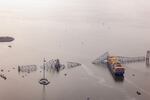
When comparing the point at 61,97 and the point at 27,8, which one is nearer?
the point at 61,97

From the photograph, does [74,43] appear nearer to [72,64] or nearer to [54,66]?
[72,64]

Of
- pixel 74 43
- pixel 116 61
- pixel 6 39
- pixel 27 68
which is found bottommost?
pixel 27 68

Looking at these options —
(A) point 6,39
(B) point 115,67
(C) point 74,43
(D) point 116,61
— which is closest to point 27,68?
(B) point 115,67

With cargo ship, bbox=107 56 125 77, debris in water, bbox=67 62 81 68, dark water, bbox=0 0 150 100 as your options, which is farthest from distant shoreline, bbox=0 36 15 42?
cargo ship, bbox=107 56 125 77

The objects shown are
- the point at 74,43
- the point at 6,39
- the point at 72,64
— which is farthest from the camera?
the point at 6,39

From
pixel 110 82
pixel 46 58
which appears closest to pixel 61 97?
pixel 110 82

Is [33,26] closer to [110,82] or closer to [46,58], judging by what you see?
[46,58]
